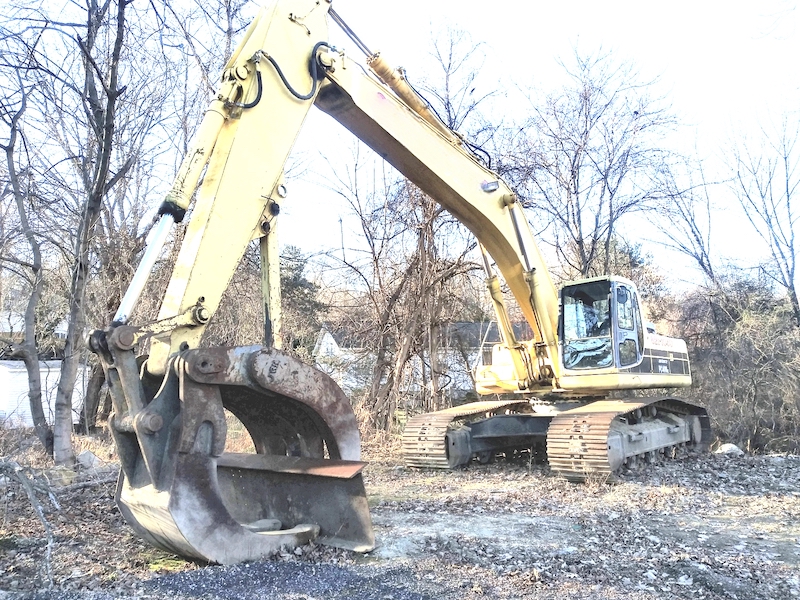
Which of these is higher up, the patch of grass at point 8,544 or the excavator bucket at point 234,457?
the excavator bucket at point 234,457

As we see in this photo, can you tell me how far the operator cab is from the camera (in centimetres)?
854

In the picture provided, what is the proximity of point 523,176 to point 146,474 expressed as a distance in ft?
38.5

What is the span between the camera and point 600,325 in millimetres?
8641

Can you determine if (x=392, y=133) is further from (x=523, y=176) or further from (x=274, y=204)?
(x=523, y=176)

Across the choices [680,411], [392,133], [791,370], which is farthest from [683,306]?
[392,133]

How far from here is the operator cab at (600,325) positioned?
8539mm

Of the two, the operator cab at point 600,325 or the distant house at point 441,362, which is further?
the distant house at point 441,362

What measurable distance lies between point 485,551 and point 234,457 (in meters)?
1.86

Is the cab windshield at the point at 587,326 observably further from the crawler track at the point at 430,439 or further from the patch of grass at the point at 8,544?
the patch of grass at the point at 8,544

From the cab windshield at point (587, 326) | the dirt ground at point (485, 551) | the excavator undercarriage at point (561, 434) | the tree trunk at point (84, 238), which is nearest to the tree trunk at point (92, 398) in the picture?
the tree trunk at point (84, 238)

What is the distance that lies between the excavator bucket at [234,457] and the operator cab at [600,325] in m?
4.79

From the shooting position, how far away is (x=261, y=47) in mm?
5004

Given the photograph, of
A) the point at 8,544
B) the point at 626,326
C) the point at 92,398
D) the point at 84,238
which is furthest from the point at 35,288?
the point at 626,326

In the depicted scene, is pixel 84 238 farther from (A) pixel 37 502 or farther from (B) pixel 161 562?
(B) pixel 161 562
